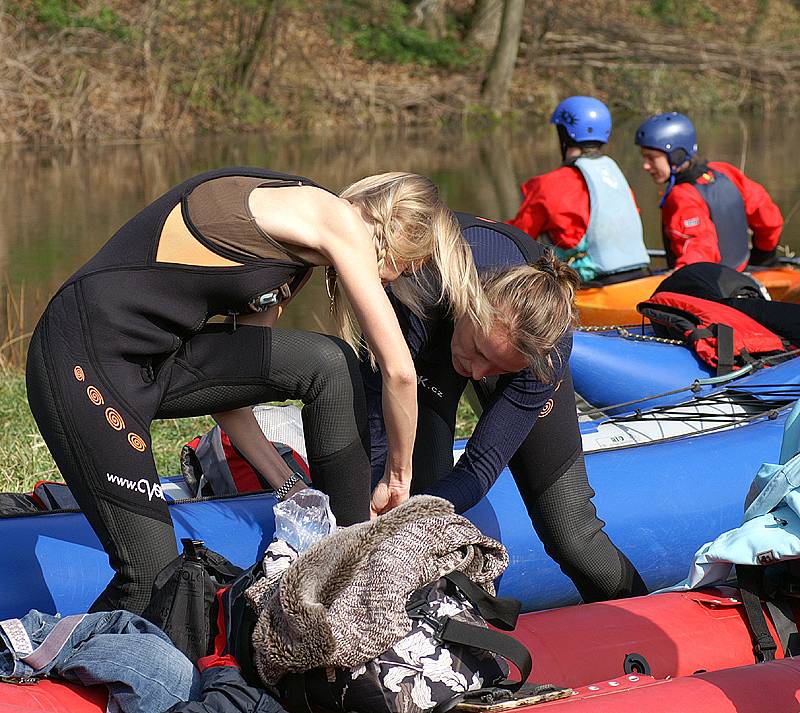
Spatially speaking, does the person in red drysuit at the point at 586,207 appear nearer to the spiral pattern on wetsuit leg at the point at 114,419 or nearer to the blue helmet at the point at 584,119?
the blue helmet at the point at 584,119

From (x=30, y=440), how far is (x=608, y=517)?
7.78 ft

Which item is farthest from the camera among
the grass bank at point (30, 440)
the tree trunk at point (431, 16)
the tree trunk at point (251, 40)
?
the tree trunk at point (431, 16)

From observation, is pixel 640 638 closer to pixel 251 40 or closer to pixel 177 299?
pixel 177 299

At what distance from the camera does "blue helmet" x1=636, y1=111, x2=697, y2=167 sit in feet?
21.7

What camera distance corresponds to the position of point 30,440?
4715 millimetres

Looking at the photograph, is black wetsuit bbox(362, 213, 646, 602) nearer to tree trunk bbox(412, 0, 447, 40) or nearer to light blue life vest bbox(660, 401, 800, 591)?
light blue life vest bbox(660, 401, 800, 591)

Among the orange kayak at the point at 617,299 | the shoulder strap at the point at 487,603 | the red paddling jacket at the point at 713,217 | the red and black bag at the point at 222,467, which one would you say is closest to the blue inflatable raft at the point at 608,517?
the red and black bag at the point at 222,467

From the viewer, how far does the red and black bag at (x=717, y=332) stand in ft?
16.1

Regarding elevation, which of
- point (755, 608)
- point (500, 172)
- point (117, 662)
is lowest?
point (500, 172)

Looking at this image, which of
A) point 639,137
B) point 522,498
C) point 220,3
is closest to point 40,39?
point 220,3

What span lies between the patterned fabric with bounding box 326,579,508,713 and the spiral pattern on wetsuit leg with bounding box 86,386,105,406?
88 cm

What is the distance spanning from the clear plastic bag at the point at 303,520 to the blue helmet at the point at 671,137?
14.9 ft

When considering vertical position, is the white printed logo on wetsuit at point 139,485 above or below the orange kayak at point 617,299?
above

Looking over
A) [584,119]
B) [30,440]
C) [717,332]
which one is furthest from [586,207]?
[30,440]
